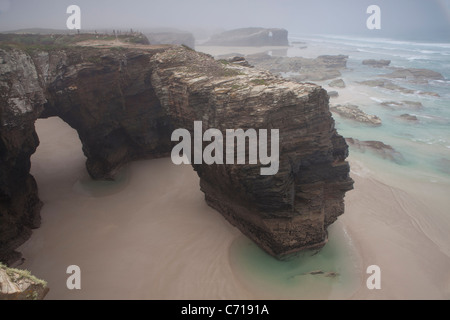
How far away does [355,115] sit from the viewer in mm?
33281

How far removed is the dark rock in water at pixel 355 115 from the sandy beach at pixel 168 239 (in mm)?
14062

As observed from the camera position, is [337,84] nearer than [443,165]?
No

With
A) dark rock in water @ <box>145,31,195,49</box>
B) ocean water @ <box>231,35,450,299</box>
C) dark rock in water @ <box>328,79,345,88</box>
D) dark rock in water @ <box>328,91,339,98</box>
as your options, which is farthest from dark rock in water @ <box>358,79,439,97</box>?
dark rock in water @ <box>145,31,195,49</box>

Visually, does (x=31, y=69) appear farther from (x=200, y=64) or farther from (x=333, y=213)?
(x=333, y=213)

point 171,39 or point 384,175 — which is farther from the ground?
point 171,39

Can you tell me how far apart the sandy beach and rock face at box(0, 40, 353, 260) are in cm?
156

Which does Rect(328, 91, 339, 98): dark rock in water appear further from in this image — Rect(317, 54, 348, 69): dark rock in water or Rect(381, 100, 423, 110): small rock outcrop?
Rect(317, 54, 348, 69): dark rock in water

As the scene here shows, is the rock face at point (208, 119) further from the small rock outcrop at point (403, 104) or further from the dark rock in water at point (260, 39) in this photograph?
the dark rock in water at point (260, 39)

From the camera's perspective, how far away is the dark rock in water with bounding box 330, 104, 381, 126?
3212cm

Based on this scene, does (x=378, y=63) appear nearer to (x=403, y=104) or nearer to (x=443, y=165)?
(x=403, y=104)

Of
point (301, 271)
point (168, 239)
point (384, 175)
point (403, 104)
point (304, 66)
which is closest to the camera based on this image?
point (301, 271)

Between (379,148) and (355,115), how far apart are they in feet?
27.5

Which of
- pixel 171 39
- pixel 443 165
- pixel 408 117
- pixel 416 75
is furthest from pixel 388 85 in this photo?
pixel 171 39

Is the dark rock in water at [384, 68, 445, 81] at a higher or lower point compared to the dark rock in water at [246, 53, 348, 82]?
lower
